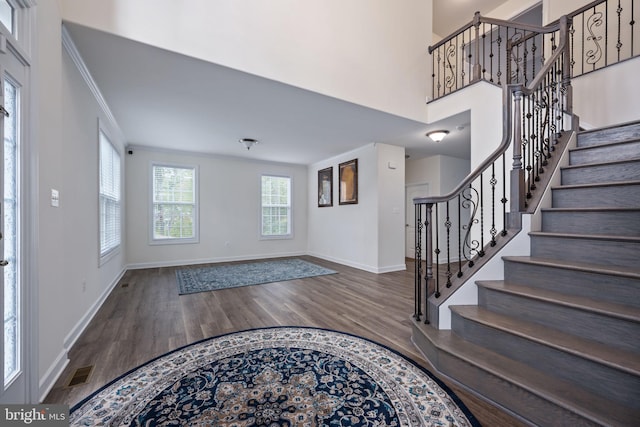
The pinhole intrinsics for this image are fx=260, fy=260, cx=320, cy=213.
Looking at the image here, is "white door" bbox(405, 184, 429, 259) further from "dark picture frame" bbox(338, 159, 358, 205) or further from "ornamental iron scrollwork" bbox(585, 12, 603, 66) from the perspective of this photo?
"ornamental iron scrollwork" bbox(585, 12, 603, 66)

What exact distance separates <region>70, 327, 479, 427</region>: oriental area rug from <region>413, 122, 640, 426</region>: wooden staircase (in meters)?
0.27

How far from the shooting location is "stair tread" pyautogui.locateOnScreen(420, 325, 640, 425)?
44.9 inches

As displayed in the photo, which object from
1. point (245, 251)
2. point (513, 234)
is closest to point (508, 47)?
point (513, 234)

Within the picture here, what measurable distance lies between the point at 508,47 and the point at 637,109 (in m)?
1.58

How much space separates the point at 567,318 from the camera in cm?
150

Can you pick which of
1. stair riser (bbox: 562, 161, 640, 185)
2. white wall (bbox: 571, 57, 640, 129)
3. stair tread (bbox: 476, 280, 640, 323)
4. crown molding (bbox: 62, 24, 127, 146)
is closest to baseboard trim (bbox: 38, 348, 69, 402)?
crown molding (bbox: 62, 24, 127, 146)

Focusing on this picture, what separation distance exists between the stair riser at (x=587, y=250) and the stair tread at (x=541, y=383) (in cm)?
85

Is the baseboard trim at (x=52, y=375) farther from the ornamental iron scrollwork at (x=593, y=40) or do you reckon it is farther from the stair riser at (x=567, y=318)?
the ornamental iron scrollwork at (x=593, y=40)

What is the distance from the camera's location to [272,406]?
1.49m

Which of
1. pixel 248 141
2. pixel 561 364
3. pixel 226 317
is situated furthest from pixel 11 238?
pixel 248 141

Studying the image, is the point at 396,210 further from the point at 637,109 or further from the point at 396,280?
the point at 637,109

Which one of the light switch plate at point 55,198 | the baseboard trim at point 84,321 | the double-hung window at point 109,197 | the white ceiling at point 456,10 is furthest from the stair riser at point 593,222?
the white ceiling at point 456,10

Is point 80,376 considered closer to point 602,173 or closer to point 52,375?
point 52,375

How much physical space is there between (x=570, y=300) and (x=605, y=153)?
1673mm
